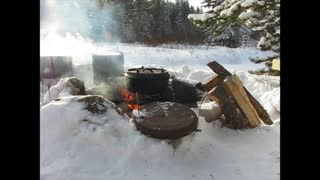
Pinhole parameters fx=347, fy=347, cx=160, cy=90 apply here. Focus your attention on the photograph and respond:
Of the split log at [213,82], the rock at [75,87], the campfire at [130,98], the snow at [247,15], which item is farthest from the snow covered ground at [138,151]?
the snow at [247,15]

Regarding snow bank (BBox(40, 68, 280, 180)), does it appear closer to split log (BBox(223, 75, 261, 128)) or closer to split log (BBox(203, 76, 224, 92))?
split log (BBox(223, 75, 261, 128))

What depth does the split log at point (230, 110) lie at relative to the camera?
4680 millimetres

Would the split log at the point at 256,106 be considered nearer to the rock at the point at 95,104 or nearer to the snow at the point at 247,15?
the snow at the point at 247,15

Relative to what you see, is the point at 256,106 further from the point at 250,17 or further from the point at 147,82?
the point at 147,82

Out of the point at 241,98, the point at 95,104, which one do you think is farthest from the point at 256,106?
the point at 95,104

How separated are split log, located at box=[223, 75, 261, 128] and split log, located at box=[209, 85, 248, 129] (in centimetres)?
5

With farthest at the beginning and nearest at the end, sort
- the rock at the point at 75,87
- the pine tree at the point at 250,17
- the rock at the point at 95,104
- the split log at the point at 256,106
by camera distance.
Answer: the rock at the point at 75,87 < the pine tree at the point at 250,17 < the split log at the point at 256,106 < the rock at the point at 95,104

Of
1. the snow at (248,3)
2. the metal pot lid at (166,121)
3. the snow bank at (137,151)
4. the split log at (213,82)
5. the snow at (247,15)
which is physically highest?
the snow at (248,3)

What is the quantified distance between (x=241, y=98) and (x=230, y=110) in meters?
0.25

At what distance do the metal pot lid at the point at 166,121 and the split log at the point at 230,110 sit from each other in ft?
1.72

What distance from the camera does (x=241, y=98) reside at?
4.77 m
